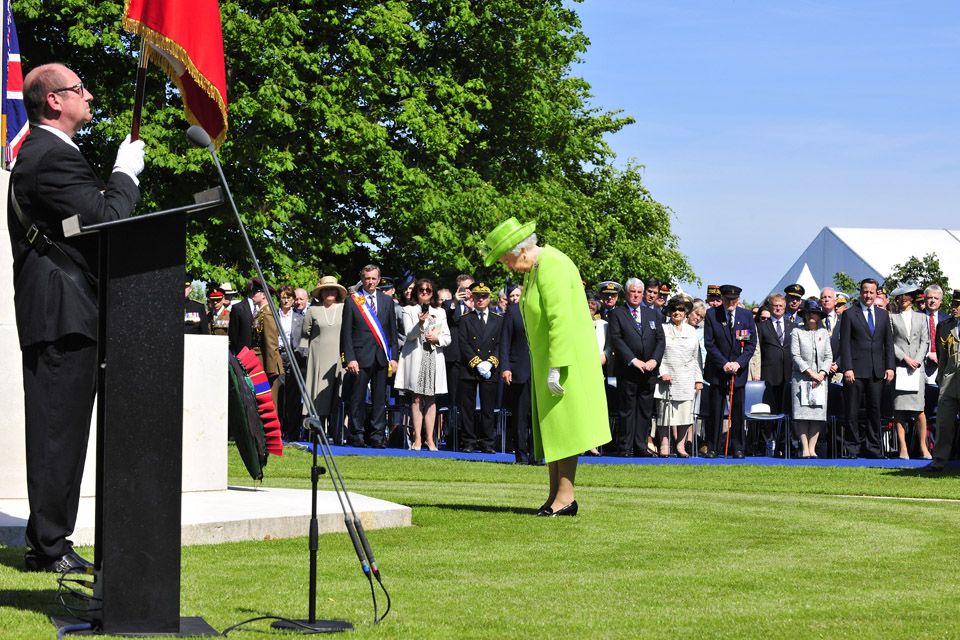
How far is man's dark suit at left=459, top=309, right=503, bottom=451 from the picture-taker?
60.8 feet

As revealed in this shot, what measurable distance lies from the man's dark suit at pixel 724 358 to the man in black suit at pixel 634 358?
79 cm

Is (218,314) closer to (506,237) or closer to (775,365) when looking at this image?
(775,365)

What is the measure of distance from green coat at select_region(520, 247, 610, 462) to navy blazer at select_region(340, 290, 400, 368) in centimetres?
889

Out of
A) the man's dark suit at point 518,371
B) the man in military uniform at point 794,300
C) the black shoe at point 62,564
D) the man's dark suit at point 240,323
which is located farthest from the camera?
the man in military uniform at point 794,300

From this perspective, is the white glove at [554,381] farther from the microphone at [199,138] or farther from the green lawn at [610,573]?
the microphone at [199,138]

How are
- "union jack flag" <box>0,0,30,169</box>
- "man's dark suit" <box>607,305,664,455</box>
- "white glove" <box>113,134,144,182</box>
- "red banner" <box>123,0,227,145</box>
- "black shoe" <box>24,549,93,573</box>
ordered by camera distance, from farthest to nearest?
"man's dark suit" <box>607,305,664,455</box> < "union jack flag" <box>0,0,30,169</box> < "red banner" <box>123,0,227,145</box> < "black shoe" <box>24,549,93,573</box> < "white glove" <box>113,134,144,182</box>

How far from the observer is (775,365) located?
62.2 ft

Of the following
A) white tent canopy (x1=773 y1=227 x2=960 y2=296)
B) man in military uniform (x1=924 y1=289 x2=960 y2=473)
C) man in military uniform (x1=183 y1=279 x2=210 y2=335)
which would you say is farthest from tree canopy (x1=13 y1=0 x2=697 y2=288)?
white tent canopy (x1=773 y1=227 x2=960 y2=296)

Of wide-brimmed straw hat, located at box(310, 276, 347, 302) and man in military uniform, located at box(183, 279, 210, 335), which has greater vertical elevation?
wide-brimmed straw hat, located at box(310, 276, 347, 302)

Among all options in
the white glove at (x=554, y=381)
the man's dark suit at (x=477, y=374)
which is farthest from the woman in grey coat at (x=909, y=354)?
the white glove at (x=554, y=381)

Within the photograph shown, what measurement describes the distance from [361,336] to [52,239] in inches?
495

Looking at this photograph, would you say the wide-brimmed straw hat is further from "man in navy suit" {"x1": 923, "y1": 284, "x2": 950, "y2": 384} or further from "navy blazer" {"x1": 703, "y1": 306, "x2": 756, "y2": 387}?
"man in navy suit" {"x1": 923, "y1": 284, "x2": 950, "y2": 384}

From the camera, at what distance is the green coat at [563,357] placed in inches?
374

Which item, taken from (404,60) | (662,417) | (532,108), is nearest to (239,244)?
(404,60)
